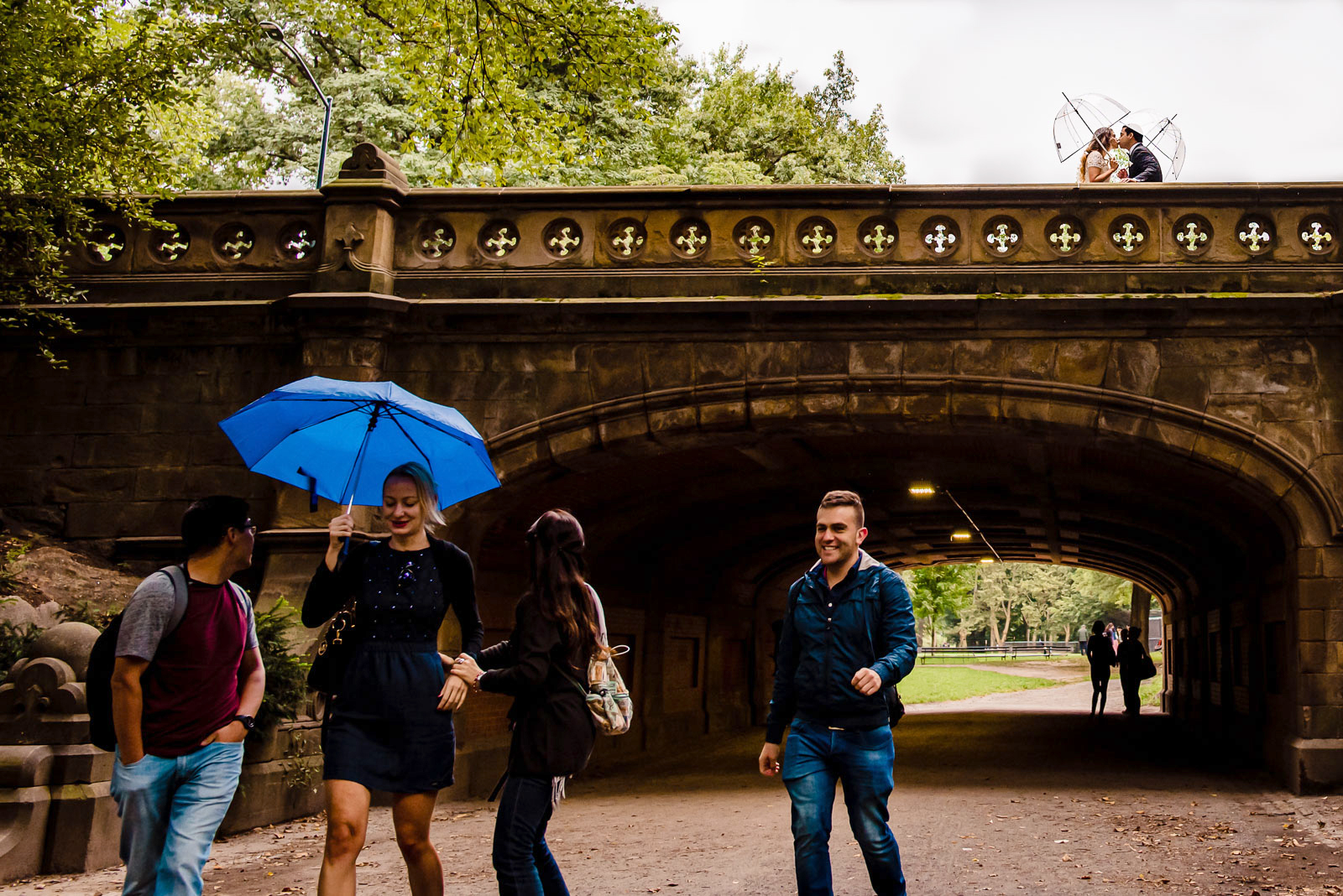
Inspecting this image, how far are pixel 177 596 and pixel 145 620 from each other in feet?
0.44

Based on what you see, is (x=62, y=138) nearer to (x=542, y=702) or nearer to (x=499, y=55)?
(x=499, y=55)

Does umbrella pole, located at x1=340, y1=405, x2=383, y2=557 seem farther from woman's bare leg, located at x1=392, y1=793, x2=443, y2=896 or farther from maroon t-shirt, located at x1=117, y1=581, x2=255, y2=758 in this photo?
woman's bare leg, located at x1=392, y1=793, x2=443, y2=896

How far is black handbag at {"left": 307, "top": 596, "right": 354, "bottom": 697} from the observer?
460cm

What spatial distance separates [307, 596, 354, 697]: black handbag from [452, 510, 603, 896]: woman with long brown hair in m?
0.41

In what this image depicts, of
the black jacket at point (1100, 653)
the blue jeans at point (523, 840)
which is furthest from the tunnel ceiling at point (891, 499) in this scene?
the blue jeans at point (523, 840)

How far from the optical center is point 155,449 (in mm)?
11617

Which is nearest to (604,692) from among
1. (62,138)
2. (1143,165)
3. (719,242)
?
(719,242)

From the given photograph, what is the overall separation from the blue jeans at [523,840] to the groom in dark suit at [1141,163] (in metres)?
9.93

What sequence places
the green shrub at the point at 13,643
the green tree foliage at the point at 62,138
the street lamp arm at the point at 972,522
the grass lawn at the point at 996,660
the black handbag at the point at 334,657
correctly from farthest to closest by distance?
the grass lawn at the point at 996,660, the street lamp arm at the point at 972,522, the green tree foliage at the point at 62,138, the green shrub at the point at 13,643, the black handbag at the point at 334,657

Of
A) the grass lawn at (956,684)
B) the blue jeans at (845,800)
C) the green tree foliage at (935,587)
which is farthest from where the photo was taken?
the green tree foliage at (935,587)

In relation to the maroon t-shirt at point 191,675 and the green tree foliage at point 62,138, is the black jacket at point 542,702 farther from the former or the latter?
the green tree foliage at point 62,138

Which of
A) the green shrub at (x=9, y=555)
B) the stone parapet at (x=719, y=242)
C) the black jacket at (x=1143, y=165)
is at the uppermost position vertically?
the black jacket at (x=1143, y=165)

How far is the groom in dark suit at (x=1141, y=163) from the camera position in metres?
12.5

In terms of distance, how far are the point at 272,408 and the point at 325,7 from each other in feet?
55.5
